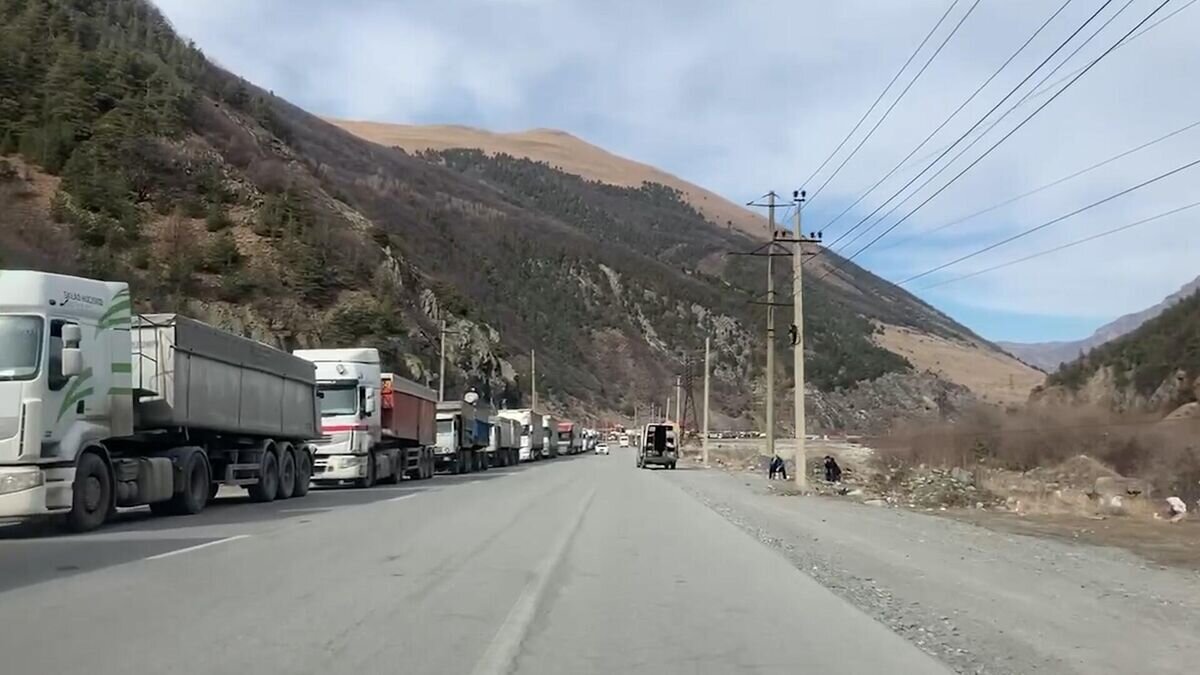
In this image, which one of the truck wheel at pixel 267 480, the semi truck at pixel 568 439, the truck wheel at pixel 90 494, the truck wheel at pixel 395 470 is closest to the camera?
the truck wheel at pixel 90 494

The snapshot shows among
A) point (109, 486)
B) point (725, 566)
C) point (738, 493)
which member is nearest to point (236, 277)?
point (738, 493)

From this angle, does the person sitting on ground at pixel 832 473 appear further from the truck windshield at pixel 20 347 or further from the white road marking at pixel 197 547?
the truck windshield at pixel 20 347

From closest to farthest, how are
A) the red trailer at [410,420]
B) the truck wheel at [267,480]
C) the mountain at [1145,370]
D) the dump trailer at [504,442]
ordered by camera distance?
the truck wheel at [267,480] < the red trailer at [410,420] < the mountain at [1145,370] < the dump trailer at [504,442]

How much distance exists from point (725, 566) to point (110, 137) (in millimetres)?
60864

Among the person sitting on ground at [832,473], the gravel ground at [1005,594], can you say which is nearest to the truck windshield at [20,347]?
the gravel ground at [1005,594]

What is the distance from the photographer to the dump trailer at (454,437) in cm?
5088

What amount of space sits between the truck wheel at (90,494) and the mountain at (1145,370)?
44460 millimetres

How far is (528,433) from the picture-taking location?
79.8 metres

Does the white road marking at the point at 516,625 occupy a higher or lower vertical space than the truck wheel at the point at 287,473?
lower

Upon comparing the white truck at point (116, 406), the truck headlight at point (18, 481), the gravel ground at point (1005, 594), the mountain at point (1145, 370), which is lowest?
the gravel ground at point (1005, 594)

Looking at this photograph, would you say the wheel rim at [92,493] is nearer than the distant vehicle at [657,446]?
Yes

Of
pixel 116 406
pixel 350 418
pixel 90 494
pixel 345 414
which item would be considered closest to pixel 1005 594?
pixel 90 494

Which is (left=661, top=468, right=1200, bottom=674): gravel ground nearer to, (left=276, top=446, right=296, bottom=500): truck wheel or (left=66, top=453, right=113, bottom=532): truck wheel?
(left=66, top=453, right=113, bottom=532): truck wheel

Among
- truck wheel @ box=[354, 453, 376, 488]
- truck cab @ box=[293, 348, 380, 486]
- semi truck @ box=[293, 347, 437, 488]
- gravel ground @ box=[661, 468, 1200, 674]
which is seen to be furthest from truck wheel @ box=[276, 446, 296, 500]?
gravel ground @ box=[661, 468, 1200, 674]
